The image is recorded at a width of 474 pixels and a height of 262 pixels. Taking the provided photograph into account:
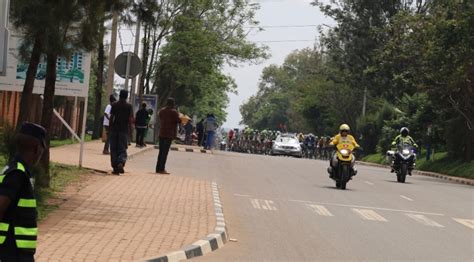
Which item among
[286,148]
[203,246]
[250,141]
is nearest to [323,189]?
[203,246]

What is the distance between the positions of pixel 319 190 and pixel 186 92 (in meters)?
49.6

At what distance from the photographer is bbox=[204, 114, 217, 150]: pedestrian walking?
42188mm

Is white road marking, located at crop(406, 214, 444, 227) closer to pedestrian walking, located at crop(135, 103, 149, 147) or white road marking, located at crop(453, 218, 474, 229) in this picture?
white road marking, located at crop(453, 218, 474, 229)

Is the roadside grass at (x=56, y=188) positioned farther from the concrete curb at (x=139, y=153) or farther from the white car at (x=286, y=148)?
the white car at (x=286, y=148)

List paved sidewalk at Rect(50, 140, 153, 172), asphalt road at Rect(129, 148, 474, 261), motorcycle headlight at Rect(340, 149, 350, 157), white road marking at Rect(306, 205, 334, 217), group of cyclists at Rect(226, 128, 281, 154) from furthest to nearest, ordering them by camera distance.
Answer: group of cyclists at Rect(226, 128, 281, 154), motorcycle headlight at Rect(340, 149, 350, 157), paved sidewalk at Rect(50, 140, 153, 172), white road marking at Rect(306, 205, 334, 217), asphalt road at Rect(129, 148, 474, 261)

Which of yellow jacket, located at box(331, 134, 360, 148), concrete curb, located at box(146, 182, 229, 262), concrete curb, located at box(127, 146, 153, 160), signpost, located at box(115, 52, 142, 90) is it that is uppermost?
signpost, located at box(115, 52, 142, 90)

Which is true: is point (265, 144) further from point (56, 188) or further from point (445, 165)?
point (56, 188)

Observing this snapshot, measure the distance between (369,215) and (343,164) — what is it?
6.11m

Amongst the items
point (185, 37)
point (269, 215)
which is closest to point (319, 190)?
point (269, 215)

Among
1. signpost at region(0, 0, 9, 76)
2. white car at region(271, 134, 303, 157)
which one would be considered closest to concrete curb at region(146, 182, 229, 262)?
signpost at region(0, 0, 9, 76)

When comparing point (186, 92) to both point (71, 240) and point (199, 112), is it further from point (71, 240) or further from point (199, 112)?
point (71, 240)

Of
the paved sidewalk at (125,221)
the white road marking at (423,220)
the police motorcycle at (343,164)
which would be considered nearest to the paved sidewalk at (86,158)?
the paved sidewalk at (125,221)

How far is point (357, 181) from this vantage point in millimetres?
26750

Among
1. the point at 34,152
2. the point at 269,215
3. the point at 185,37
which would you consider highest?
the point at 185,37
